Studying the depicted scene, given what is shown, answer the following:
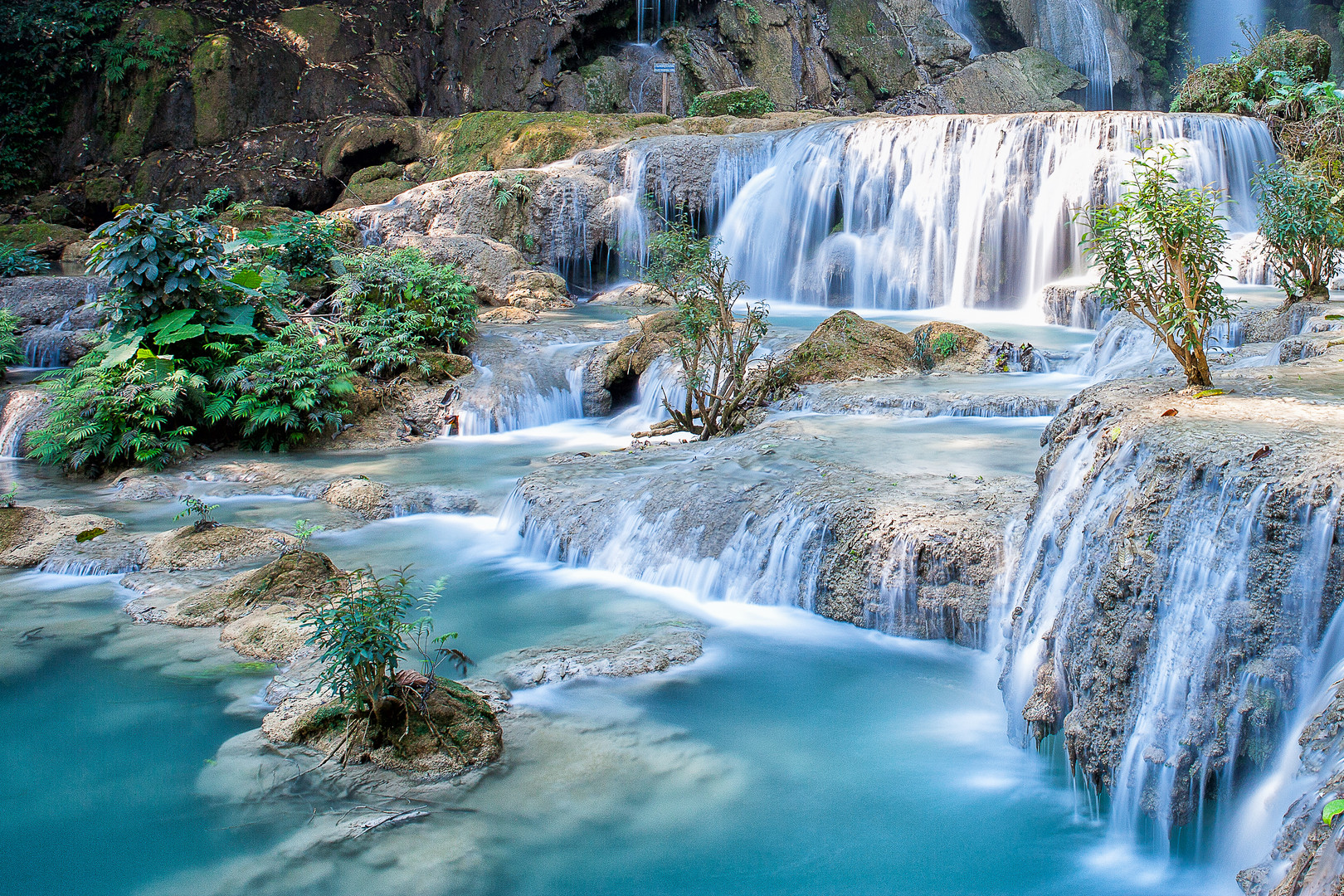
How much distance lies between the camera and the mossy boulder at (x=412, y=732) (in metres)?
4.12

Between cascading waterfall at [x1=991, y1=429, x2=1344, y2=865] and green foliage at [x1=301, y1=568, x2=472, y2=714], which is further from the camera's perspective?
green foliage at [x1=301, y1=568, x2=472, y2=714]

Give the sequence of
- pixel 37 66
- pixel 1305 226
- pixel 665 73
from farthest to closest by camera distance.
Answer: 1. pixel 665 73
2. pixel 37 66
3. pixel 1305 226

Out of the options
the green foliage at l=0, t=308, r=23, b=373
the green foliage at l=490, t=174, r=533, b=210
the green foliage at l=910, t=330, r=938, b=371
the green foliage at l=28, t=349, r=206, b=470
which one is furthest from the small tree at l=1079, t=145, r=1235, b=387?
the green foliage at l=490, t=174, r=533, b=210

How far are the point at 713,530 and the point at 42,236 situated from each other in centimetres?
1808

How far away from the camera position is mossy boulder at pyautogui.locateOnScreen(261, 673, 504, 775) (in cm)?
412

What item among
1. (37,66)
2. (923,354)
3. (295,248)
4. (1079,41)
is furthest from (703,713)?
(1079,41)

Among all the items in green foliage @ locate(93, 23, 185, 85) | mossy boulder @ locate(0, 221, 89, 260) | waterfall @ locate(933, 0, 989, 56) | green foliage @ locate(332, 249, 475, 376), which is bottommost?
green foliage @ locate(332, 249, 475, 376)

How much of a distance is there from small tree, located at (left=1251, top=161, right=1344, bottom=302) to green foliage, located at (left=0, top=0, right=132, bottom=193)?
2332 centimetres

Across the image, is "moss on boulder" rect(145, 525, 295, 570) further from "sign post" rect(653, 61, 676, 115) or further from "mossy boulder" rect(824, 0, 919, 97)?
"mossy boulder" rect(824, 0, 919, 97)

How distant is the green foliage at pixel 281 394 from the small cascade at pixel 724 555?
4.12m

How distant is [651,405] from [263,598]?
210 inches

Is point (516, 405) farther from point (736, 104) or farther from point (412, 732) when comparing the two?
point (736, 104)

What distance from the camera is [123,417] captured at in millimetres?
9195

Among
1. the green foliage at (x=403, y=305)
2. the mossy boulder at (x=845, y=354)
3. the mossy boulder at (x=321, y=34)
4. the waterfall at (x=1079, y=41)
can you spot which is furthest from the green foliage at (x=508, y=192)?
the waterfall at (x=1079, y=41)
